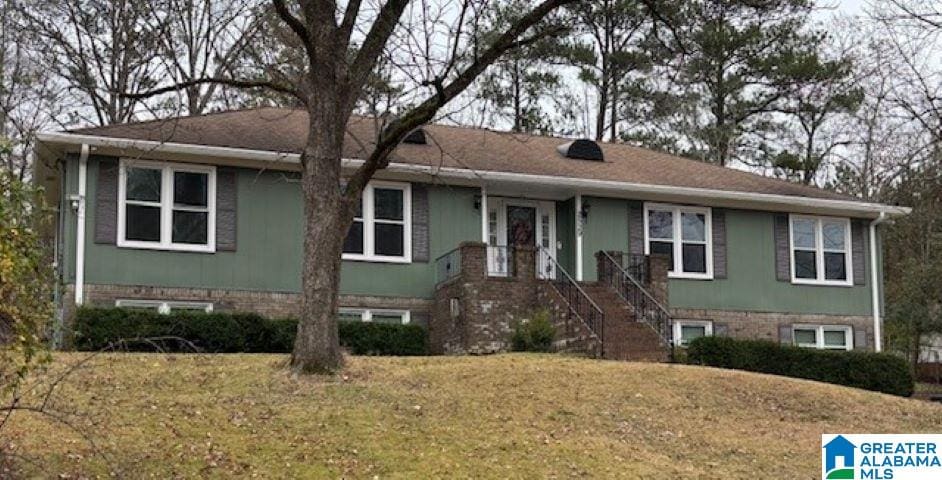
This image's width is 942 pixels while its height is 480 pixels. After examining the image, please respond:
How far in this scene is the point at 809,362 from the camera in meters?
18.9

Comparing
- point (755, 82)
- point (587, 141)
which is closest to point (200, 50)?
point (587, 141)

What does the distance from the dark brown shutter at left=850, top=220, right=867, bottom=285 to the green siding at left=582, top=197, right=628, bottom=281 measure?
5601mm

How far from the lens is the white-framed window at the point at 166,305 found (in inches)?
724

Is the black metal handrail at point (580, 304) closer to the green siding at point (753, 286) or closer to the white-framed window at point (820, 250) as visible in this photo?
the green siding at point (753, 286)

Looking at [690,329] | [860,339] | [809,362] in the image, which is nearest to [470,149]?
[690,329]

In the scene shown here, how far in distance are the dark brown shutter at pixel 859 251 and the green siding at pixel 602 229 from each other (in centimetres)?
560

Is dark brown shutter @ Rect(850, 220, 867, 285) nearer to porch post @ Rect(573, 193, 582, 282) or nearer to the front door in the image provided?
porch post @ Rect(573, 193, 582, 282)

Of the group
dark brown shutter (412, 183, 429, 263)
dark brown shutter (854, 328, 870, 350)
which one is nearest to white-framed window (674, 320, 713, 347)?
dark brown shutter (854, 328, 870, 350)

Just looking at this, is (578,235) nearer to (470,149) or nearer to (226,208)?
(470,149)

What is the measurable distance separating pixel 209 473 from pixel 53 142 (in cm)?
1053

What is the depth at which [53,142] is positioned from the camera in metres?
18.0

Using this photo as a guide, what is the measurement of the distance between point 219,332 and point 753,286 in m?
11.4

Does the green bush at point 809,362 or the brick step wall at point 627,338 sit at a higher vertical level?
the brick step wall at point 627,338

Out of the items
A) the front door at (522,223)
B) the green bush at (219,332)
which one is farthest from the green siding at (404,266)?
the green bush at (219,332)
